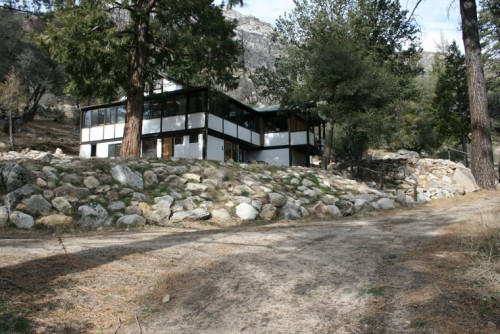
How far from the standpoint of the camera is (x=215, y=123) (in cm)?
2731

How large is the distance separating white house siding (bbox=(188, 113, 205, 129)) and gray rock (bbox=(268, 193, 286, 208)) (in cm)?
1370

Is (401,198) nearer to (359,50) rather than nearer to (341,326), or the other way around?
(359,50)

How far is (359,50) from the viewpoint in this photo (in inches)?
996

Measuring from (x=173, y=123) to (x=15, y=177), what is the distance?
663 inches

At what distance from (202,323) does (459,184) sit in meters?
21.9

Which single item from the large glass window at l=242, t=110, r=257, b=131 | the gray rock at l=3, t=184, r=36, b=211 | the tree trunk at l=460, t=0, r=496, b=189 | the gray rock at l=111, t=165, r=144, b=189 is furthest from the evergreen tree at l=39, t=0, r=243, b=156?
the large glass window at l=242, t=110, r=257, b=131

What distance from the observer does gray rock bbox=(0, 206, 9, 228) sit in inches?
388

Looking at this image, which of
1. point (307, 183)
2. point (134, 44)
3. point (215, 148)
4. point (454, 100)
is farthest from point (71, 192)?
point (454, 100)

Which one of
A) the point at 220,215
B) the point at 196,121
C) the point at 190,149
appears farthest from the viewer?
the point at 190,149

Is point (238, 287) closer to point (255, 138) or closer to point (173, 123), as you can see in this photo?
point (173, 123)

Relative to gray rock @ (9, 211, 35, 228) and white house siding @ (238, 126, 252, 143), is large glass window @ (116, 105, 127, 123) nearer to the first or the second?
white house siding @ (238, 126, 252, 143)

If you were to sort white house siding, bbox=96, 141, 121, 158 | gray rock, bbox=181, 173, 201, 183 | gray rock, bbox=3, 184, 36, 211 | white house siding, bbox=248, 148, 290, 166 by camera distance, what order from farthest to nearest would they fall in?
white house siding, bbox=248, 148, 290, 166
white house siding, bbox=96, 141, 121, 158
gray rock, bbox=181, 173, 201, 183
gray rock, bbox=3, 184, 36, 211

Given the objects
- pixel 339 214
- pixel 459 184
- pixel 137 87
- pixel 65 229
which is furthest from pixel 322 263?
pixel 459 184

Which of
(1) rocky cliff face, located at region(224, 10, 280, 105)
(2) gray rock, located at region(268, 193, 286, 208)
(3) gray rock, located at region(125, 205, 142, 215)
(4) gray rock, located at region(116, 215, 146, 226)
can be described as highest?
(1) rocky cliff face, located at region(224, 10, 280, 105)
